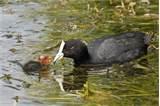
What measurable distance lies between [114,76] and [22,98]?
5.05 feet

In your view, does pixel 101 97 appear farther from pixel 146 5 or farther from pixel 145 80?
pixel 146 5

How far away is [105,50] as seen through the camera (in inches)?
387

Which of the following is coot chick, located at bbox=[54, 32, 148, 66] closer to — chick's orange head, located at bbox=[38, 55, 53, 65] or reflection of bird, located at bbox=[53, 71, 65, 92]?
chick's orange head, located at bbox=[38, 55, 53, 65]

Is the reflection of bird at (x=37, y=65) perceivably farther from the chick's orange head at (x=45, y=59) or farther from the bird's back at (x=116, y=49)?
the bird's back at (x=116, y=49)

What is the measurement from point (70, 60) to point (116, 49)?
29.1 inches

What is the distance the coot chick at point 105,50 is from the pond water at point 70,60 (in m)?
0.15

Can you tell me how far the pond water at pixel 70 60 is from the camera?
7800mm

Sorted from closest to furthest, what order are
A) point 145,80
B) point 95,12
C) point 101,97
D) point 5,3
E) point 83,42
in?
1. point 101,97
2. point 145,80
3. point 83,42
4. point 95,12
5. point 5,3

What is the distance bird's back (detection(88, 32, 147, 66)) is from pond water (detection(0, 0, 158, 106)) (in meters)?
0.15

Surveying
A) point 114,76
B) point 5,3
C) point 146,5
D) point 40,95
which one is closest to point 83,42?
point 114,76

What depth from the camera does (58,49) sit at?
1020cm

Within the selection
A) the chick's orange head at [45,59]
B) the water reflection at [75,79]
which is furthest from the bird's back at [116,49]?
the chick's orange head at [45,59]

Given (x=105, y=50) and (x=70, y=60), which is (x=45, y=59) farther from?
(x=105, y=50)

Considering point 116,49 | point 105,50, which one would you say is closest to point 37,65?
point 105,50
